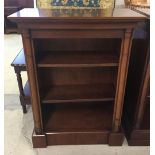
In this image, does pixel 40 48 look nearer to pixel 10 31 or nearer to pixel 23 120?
pixel 23 120

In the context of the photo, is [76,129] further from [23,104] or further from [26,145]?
[23,104]

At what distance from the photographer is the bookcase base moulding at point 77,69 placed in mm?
1141

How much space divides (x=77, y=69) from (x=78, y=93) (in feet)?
0.67

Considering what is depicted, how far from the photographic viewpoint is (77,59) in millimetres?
1371

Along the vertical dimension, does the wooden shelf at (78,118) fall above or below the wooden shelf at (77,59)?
below

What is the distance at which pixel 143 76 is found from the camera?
1354mm

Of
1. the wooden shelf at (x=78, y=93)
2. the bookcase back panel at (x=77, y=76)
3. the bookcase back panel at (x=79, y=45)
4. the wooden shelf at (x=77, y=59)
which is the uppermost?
the bookcase back panel at (x=79, y=45)

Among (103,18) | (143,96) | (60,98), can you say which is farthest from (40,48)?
(143,96)

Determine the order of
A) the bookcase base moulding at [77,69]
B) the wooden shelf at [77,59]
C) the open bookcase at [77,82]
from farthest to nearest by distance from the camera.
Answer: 1. the open bookcase at [77,82]
2. the wooden shelf at [77,59]
3. the bookcase base moulding at [77,69]

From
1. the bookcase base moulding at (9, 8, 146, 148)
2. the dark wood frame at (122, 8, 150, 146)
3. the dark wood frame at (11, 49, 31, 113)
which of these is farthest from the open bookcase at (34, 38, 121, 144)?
the dark wood frame at (11, 49, 31, 113)

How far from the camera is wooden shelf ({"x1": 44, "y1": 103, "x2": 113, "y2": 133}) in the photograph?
159cm

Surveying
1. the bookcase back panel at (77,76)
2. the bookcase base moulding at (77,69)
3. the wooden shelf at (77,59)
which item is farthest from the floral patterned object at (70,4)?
the bookcase back panel at (77,76)

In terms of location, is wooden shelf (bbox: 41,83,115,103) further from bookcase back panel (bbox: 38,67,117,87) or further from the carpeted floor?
the carpeted floor

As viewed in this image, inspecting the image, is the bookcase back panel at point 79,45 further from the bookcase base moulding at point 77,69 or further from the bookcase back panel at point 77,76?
the bookcase back panel at point 77,76
